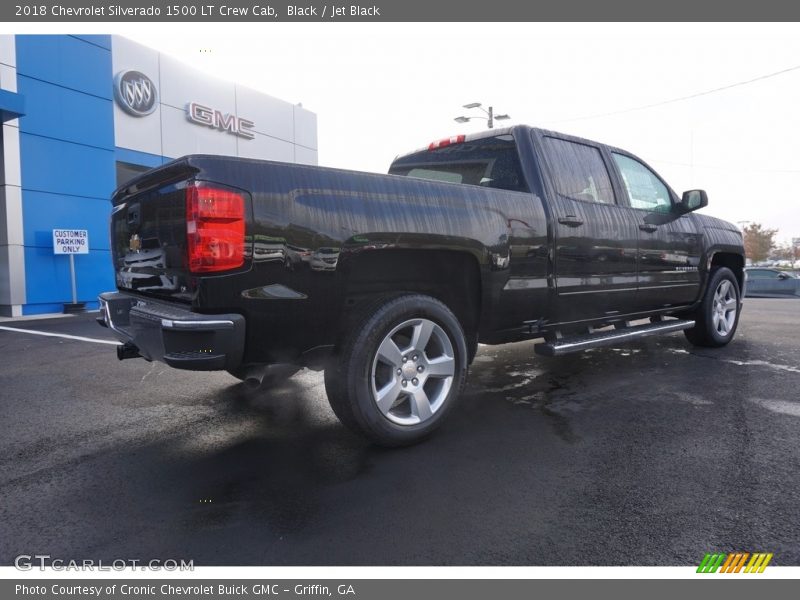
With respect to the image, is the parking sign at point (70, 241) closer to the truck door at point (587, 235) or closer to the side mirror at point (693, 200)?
the truck door at point (587, 235)

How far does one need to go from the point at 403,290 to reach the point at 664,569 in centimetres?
190

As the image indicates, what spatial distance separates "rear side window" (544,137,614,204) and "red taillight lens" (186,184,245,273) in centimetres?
247

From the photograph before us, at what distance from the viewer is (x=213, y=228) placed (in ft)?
7.86

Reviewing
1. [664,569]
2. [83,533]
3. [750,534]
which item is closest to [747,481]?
[750,534]

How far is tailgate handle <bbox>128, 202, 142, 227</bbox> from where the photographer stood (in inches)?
118

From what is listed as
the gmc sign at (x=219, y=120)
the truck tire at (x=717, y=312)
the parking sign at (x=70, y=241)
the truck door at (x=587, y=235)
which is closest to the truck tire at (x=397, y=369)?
the truck door at (x=587, y=235)

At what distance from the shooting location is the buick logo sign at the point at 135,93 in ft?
49.0

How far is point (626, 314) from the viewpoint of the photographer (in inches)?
182

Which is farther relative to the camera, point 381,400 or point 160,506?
point 381,400

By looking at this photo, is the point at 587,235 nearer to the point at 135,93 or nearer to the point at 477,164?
the point at 477,164

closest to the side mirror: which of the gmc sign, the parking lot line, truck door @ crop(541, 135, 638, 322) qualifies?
truck door @ crop(541, 135, 638, 322)

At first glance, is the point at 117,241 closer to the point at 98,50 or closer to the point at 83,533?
the point at 83,533

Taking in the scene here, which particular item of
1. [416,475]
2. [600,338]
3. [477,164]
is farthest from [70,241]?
[416,475]

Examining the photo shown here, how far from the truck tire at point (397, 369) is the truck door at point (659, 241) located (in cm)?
236
